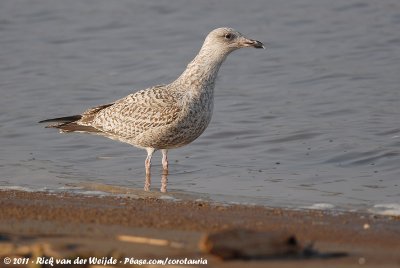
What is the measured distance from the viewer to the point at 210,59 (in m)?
10.8

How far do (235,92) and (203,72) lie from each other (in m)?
3.46

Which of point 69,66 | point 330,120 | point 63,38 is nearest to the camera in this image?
point 330,120

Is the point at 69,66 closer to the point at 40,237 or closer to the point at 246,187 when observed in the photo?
the point at 246,187

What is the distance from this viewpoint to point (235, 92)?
14.0 meters

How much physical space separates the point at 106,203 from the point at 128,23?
10977 millimetres

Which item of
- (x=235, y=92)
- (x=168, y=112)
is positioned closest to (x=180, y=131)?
(x=168, y=112)

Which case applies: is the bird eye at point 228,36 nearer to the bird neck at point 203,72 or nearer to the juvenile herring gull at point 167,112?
the juvenile herring gull at point 167,112

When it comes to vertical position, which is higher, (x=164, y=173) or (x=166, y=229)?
(x=166, y=229)

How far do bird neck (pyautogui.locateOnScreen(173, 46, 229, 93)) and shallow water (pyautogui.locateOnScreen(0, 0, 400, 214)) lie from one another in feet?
3.09

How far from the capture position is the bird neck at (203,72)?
10469mm

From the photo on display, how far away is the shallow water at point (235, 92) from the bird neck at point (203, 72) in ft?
3.09

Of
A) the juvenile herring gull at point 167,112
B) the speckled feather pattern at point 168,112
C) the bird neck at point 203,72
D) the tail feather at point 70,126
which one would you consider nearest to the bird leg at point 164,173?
the juvenile herring gull at point 167,112

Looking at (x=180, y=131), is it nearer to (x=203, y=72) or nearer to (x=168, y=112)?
(x=168, y=112)

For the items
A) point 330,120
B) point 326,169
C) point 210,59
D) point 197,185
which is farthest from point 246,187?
point 330,120
